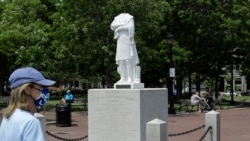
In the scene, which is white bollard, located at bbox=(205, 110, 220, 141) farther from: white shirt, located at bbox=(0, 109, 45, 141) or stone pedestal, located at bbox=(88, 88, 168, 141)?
white shirt, located at bbox=(0, 109, 45, 141)

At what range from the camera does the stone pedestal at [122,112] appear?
11.8m

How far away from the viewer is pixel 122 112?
12.0m

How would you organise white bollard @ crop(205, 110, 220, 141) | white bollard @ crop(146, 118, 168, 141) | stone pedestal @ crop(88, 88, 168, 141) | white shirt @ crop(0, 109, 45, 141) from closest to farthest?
white shirt @ crop(0, 109, 45, 141), white bollard @ crop(146, 118, 168, 141), stone pedestal @ crop(88, 88, 168, 141), white bollard @ crop(205, 110, 220, 141)

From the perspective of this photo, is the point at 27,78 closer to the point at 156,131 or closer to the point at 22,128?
the point at 22,128

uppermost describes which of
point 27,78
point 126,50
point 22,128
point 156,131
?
point 126,50

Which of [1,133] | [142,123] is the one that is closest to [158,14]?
[142,123]

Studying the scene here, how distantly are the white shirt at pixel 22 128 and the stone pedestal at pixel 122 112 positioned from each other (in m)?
8.21

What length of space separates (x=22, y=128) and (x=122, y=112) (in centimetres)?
863

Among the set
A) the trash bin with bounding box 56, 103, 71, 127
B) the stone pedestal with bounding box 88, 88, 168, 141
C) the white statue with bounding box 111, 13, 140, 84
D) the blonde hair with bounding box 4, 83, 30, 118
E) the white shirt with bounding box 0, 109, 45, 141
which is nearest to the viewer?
the white shirt with bounding box 0, 109, 45, 141

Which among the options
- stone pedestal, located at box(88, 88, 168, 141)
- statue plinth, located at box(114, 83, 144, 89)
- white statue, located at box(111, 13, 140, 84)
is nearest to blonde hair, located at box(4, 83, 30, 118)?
stone pedestal, located at box(88, 88, 168, 141)

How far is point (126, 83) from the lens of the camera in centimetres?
1283

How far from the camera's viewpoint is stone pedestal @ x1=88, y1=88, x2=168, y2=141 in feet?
38.8

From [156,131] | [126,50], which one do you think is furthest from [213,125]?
[156,131]

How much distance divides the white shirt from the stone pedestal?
8.21 metres
